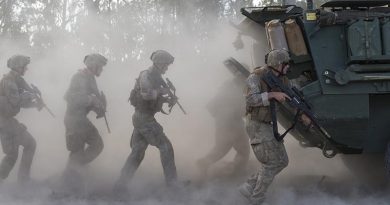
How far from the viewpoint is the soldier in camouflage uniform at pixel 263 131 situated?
5.72 metres

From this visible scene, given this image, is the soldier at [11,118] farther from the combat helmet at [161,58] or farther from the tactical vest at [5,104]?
the combat helmet at [161,58]

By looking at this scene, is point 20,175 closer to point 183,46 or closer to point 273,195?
point 273,195

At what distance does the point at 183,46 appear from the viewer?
1338 centimetres

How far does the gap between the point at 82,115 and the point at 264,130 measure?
266cm

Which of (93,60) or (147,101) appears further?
(93,60)

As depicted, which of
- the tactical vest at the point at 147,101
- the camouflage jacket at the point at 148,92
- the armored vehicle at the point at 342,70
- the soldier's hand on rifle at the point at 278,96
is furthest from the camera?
the tactical vest at the point at 147,101

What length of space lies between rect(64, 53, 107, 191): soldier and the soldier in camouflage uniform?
2.39m

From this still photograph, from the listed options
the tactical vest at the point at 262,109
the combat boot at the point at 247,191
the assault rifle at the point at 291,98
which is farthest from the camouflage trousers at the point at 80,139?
the assault rifle at the point at 291,98

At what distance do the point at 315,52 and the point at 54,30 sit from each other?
23908 mm

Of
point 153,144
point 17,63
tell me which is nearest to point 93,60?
point 17,63

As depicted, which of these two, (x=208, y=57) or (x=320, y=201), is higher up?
(x=208, y=57)

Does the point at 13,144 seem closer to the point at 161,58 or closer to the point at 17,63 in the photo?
the point at 17,63

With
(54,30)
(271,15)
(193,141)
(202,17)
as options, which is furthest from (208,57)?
(54,30)

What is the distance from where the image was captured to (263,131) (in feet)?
19.1
